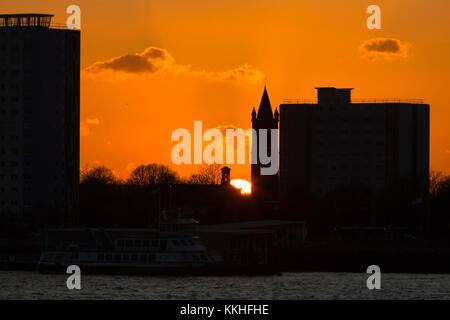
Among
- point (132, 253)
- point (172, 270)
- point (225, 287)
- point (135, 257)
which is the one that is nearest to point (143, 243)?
point (132, 253)

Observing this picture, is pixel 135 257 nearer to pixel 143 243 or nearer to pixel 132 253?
pixel 132 253

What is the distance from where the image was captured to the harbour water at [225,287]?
11800cm

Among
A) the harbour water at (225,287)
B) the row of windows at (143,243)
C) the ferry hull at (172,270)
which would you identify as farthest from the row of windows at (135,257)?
the harbour water at (225,287)

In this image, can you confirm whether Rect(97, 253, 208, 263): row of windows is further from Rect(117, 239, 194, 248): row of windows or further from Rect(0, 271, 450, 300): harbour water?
Rect(0, 271, 450, 300): harbour water

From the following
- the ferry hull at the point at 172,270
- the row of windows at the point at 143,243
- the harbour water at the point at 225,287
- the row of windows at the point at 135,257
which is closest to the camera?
the harbour water at the point at 225,287

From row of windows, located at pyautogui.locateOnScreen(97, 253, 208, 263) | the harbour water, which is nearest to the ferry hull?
row of windows, located at pyautogui.locateOnScreen(97, 253, 208, 263)

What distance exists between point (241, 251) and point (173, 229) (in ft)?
29.7

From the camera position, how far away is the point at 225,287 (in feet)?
421

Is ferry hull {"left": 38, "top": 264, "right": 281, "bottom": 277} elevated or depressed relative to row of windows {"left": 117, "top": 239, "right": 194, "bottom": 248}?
depressed

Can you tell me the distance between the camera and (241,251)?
155875 mm

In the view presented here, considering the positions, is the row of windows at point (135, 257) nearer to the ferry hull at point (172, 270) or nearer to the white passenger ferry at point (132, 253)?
the white passenger ferry at point (132, 253)

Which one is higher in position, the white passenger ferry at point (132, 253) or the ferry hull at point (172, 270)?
the white passenger ferry at point (132, 253)

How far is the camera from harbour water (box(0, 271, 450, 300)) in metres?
118
